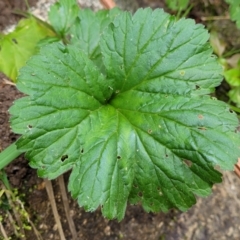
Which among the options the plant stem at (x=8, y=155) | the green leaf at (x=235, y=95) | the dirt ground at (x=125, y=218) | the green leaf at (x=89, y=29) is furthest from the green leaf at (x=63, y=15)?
the green leaf at (x=235, y=95)

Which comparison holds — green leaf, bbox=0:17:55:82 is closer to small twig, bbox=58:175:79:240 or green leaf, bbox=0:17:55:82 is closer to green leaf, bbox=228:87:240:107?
small twig, bbox=58:175:79:240

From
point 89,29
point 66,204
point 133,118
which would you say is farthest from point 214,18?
point 66,204

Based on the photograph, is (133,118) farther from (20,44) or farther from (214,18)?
(214,18)

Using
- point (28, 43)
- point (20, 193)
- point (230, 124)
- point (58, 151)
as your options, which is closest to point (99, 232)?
point (20, 193)

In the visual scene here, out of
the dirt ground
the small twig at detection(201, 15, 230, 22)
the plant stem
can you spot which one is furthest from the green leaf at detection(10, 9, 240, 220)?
the small twig at detection(201, 15, 230, 22)

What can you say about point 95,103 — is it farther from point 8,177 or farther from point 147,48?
point 8,177
